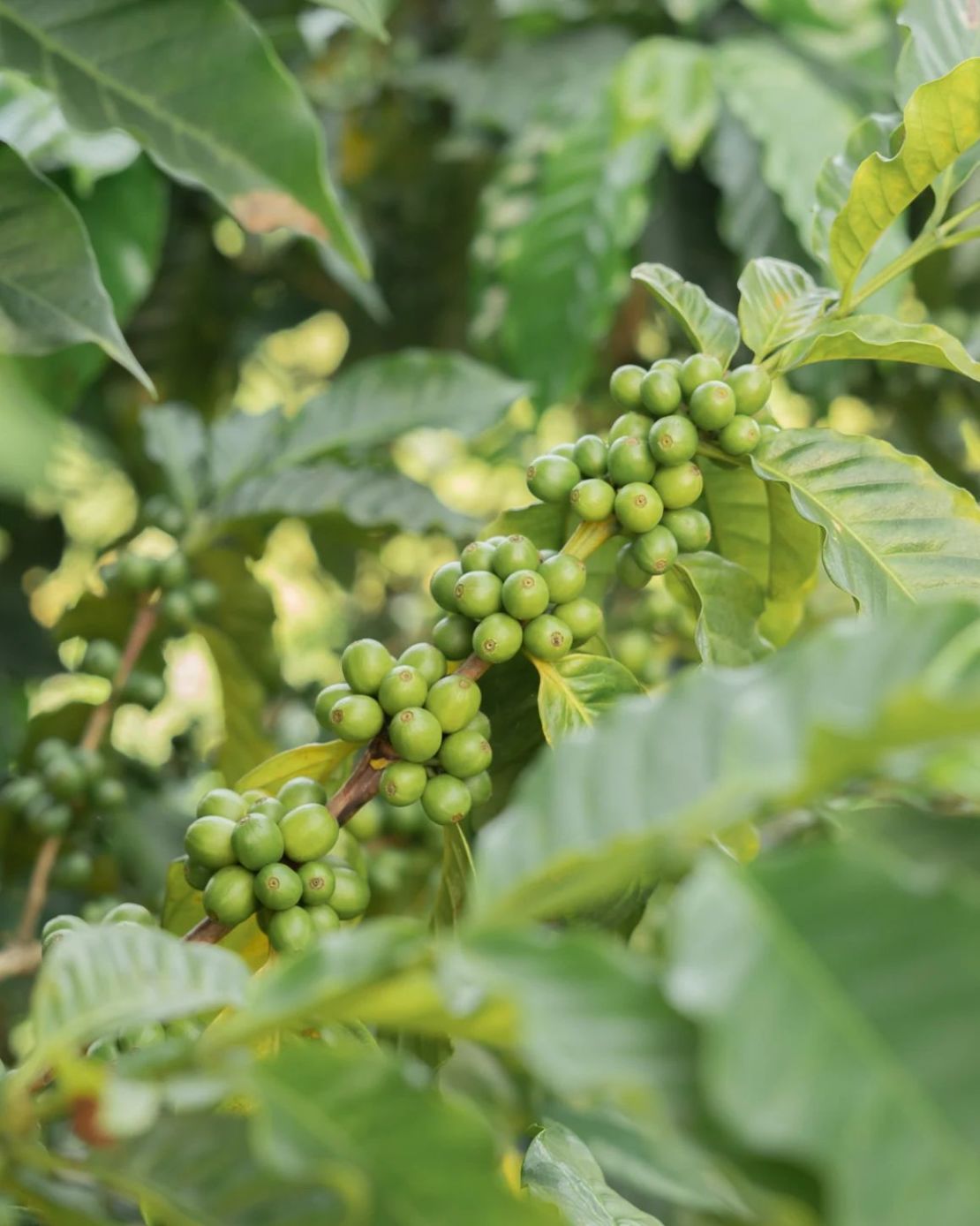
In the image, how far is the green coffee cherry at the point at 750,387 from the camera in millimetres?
644

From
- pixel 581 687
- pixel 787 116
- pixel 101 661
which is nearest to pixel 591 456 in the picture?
pixel 581 687

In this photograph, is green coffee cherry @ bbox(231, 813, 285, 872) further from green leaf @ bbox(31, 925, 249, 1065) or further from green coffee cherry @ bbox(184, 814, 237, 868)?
green leaf @ bbox(31, 925, 249, 1065)

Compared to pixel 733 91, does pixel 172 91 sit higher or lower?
higher

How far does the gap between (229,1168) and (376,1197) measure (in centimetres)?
8

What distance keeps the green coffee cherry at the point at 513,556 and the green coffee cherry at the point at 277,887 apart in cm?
18

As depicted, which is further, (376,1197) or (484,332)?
(484,332)

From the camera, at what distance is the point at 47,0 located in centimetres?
80

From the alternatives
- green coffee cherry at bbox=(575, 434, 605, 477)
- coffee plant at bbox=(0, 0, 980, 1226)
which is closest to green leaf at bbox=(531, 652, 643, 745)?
coffee plant at bbox=(0, 0, 980, 1226)

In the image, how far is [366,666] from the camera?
0.62 meters

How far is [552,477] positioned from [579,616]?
77mm

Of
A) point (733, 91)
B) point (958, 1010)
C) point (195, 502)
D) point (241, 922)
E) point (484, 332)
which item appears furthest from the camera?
point (484, 332)

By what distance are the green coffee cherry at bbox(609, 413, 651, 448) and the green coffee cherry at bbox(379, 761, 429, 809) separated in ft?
0.67

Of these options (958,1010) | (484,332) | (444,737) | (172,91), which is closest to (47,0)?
(172,91)

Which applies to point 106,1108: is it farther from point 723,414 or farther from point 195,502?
point 195,502
